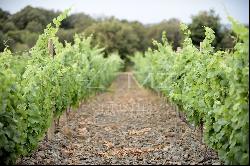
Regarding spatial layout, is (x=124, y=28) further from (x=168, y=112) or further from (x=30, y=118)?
(x=30, y=118)

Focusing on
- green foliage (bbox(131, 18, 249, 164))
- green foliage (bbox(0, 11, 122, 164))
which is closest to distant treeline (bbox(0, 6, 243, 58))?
green foliage (bbox(0, 11, 122, 164))

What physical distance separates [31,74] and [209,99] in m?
3.38

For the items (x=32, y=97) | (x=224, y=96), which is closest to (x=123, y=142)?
(x=32, y=97)

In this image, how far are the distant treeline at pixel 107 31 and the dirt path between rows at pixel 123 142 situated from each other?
29.4ft

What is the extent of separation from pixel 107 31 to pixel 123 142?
5393cm

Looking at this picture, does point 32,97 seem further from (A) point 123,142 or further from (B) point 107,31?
(B) point 107,31

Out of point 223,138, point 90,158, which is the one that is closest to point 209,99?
point 223,138

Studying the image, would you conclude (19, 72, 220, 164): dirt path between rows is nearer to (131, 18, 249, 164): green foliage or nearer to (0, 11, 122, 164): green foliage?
(0, 11, 122, 164): green foliage

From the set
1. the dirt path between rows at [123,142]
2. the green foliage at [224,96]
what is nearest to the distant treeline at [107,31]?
the dirt path between rows at [123,142]

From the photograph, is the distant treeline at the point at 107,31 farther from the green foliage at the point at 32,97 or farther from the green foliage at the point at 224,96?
the green foliage at the point at 224,96

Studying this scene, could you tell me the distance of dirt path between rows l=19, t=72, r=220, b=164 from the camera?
761 centimetres

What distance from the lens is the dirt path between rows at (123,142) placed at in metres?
7.61

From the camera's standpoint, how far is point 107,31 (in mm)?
62625

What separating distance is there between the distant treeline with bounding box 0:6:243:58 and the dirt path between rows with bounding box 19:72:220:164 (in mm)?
8965
